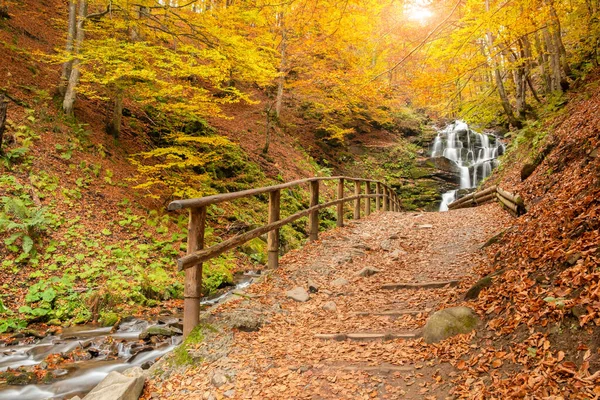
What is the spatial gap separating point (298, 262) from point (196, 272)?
3.09 meters

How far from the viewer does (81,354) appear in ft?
17.5

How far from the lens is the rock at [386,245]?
8.17 m

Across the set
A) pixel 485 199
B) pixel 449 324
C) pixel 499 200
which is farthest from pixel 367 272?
pixel 485 199

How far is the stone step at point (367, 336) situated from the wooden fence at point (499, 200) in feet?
16.6

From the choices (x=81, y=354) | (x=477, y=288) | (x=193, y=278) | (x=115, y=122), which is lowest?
(x=81, y=354)

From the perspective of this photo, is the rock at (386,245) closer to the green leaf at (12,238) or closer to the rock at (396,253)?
the rock at (396,253)

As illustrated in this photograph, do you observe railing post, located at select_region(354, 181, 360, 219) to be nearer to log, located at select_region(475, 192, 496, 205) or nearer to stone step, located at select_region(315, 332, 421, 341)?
log, located at select_region(475, 192, 496, 205)

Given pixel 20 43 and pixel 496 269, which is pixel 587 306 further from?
pixel 20 43

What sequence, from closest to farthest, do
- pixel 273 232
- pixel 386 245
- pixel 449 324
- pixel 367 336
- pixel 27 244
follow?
pixel 449 324
pixel 367 336
pixel 273 232
pixel 27 244
pixel 386 245

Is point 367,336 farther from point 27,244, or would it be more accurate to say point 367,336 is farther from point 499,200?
point 499,200

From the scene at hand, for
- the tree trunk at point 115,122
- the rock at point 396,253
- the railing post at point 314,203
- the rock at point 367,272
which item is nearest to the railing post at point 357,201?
the railing post at point 314,203

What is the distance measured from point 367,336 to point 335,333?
376mm

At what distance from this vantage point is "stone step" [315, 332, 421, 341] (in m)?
3.95

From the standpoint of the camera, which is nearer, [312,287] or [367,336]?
[367,336]
